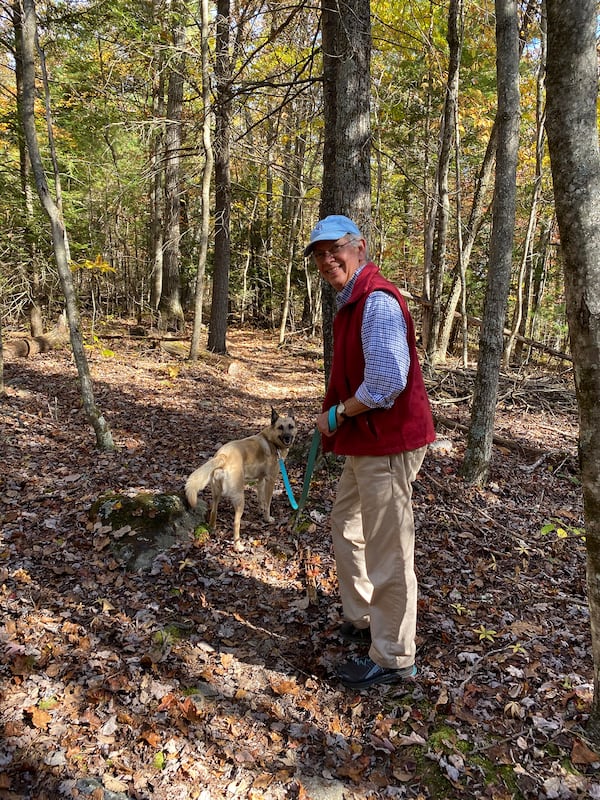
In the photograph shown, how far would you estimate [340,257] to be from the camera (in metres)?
3.04

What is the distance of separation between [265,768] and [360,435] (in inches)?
78.6

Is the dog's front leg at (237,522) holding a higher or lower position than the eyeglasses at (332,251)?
lower

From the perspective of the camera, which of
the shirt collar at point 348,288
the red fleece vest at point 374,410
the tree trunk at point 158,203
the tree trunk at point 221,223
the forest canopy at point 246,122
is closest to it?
the red fleece vest at point 374,410

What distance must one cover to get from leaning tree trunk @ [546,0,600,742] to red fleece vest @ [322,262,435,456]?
0.88 metres

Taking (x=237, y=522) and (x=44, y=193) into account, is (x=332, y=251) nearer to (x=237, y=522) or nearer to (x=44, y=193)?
(x=237, y=522)

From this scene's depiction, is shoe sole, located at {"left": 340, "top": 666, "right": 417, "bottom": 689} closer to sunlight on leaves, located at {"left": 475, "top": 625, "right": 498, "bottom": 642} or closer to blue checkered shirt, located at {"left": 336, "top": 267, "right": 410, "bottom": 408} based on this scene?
sunlight on leaves, located at {"left": 475, "top": 625, "right": 498, "bottom": 642}

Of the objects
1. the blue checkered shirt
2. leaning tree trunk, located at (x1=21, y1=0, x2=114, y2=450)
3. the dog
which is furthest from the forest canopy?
the blue checkered shirt

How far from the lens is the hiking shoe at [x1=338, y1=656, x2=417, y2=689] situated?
10.7ft

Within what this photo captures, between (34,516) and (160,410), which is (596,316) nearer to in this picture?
(34,516)

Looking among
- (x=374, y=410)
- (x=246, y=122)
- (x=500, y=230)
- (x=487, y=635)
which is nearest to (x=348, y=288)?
(x=374, y=410)

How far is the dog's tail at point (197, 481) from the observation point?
16.3ft

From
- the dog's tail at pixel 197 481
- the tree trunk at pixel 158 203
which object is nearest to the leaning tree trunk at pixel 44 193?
the dog's tail at pixel 197 481

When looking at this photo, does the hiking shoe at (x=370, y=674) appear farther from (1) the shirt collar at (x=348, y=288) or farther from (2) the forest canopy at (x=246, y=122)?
(2) the forest canopy at (x=246, y=122)

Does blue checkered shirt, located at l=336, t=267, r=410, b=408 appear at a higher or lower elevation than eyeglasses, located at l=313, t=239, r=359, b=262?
lower
